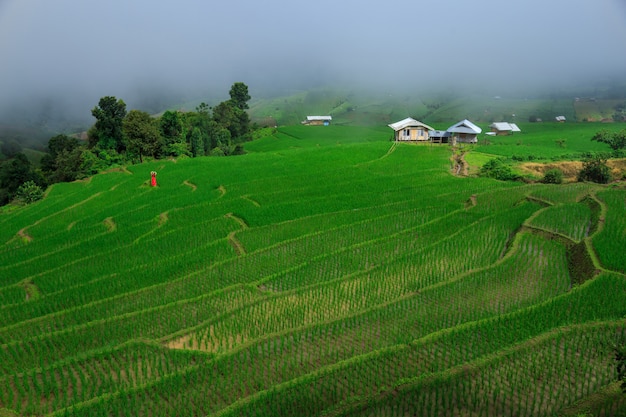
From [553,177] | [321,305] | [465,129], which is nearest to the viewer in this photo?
[321,305]

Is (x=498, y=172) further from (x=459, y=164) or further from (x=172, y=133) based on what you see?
(x=172, y=133)

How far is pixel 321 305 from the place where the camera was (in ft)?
34.2

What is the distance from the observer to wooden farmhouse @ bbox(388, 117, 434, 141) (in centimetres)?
3931

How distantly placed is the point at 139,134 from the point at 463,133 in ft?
86.1

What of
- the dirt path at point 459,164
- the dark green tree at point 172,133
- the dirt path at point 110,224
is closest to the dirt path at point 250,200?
the dirt path at point 110,224

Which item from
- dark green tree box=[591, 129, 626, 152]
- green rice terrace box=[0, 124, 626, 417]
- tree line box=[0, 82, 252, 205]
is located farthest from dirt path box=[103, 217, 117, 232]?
dark green tree box=[591, 129, 626, 152]

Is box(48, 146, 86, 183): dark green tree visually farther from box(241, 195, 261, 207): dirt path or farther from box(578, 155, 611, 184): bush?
box(578, 155, 611, 184): bush

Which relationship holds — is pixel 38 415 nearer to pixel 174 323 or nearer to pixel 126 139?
pixel 174 323

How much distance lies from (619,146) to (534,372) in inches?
1259

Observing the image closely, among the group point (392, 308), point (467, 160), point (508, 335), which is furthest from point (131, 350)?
point (467, 160)

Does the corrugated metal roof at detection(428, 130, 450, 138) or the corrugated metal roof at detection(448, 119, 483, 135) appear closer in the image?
the corrugated metal roof at detection(448, 119, 483, 135)

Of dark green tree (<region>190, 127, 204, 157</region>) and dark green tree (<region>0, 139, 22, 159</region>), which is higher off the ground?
dark green tree (<region>190, 127, 204, 157</region>)

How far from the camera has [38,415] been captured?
7.03 m

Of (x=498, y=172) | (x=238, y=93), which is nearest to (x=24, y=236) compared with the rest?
(x=498, y=172)
